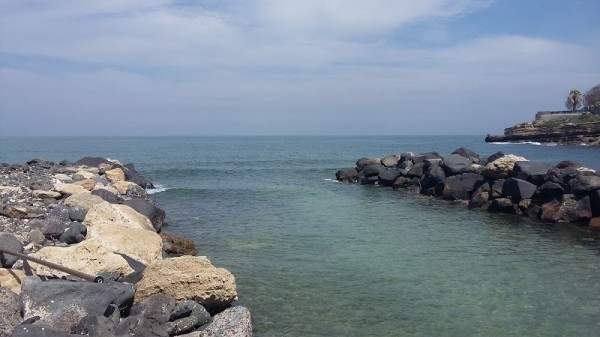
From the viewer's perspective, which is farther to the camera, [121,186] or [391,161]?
[391,161]

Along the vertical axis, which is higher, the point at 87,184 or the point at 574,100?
the point at 574,100

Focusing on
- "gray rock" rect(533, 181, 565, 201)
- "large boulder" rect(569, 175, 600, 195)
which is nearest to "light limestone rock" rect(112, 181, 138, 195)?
"gray rock" rect(533, 181, 565, 201)

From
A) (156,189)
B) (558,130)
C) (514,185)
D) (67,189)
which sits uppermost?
(558,130)

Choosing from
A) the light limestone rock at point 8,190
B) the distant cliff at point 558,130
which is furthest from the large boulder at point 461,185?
the distant cliff at point 558,130

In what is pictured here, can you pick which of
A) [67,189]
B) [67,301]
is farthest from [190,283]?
[67,189]

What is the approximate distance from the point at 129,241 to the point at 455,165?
21.3 m

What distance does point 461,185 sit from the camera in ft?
89.7

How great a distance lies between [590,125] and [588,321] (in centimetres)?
9288

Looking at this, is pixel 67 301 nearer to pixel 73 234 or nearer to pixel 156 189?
pixel 73 234

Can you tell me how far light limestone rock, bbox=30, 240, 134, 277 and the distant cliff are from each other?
89540 millimetres

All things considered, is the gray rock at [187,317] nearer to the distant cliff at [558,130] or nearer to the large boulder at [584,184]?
the large boulder at [584,184]

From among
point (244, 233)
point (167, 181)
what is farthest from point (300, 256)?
point (167, 181)

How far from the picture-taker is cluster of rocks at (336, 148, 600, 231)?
817 inches

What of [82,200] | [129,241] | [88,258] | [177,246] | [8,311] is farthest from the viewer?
[82,200]
